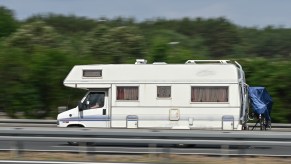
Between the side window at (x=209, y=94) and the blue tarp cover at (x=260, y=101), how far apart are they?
1.82 m

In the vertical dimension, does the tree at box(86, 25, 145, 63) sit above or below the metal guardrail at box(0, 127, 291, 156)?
above

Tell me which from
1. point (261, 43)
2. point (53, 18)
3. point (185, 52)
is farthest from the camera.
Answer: point (53, 18)

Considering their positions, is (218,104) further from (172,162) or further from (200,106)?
(172,162)

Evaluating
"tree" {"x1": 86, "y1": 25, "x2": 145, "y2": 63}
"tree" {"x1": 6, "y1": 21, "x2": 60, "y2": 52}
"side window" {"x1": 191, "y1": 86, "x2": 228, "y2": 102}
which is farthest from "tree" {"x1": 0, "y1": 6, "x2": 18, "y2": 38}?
"side window" {"x1": 191, "y1": 86, "x2": 228, "y2": 102}

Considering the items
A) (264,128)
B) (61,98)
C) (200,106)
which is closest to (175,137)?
(200,106)

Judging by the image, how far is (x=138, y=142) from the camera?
11.8m

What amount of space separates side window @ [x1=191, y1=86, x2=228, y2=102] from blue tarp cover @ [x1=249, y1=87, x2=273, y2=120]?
182cm

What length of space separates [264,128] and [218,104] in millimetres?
2460

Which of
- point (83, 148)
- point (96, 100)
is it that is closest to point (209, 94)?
point (96, 100)

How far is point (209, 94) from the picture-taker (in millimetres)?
17516

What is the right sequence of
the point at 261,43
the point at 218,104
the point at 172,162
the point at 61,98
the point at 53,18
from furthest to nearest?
the point at 53,18 → the point at 261,43 → the point at 61,98 → the point at 218,104 → the point at 172,162

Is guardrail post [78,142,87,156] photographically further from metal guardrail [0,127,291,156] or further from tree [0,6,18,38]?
tree [0,6,18,38]

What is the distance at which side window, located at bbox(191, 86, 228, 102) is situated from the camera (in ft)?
57.2

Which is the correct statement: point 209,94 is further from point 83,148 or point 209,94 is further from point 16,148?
point 16,148
